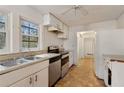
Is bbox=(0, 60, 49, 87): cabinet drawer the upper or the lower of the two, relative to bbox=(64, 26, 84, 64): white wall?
lower

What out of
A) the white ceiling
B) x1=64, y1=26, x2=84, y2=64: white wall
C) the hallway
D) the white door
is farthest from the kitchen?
the white door

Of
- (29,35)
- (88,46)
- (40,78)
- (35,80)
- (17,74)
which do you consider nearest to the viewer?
(17,74)

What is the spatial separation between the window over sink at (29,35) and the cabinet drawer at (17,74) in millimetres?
953

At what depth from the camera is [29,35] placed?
3.25 metres

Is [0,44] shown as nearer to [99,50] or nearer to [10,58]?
[10,58]

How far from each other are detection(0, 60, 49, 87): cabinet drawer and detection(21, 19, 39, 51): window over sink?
95 cm

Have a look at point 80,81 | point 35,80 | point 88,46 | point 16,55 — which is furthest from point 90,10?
point 88,46

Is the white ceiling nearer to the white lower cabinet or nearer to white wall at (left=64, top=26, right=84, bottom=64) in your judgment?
the white lower cabinet

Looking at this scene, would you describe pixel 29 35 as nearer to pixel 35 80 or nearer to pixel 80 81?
pixel 35 80

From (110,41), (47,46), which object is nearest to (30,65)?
(47,46)

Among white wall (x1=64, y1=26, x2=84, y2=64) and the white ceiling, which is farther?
white wall (x1=64, y1=26, x2=84, y2=64)

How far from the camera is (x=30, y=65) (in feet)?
6.45

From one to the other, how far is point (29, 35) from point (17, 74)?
176cm

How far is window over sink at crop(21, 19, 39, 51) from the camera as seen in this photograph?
2965 millimetres
